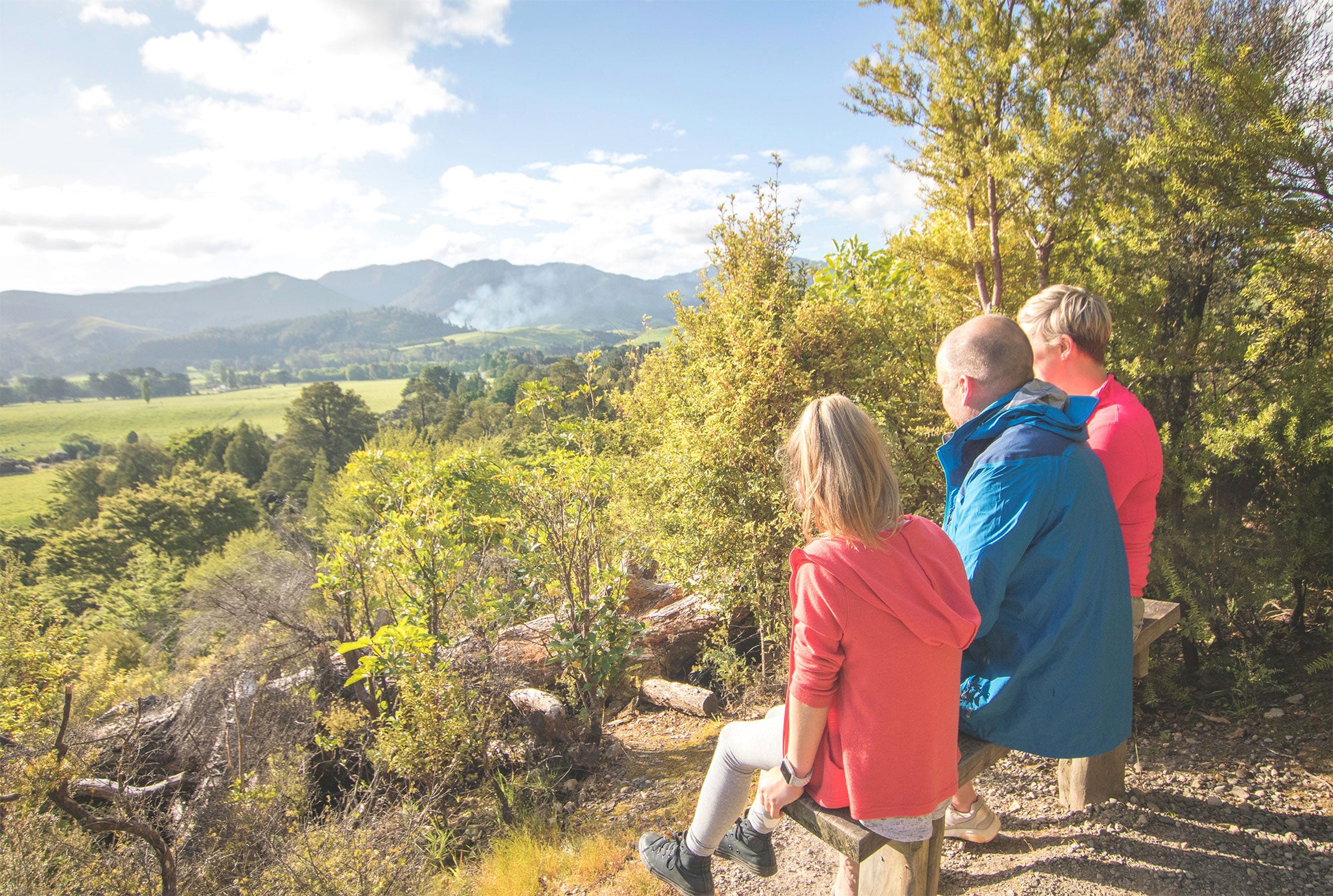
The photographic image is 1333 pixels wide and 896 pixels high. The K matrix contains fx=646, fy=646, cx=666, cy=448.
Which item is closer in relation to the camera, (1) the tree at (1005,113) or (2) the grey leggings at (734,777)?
(2) the grey leggings at (734,777)

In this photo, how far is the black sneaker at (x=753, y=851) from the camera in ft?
7.34

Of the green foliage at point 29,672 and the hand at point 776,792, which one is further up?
the hand at point 776,792

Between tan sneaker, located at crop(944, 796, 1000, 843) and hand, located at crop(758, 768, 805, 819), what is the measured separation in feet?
4.47

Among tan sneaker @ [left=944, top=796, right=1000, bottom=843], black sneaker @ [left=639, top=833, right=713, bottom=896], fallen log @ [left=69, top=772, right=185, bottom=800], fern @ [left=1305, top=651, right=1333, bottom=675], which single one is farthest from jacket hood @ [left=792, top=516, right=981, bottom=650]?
fallen log @ [left=69, top=772, right=185, bottom=800]

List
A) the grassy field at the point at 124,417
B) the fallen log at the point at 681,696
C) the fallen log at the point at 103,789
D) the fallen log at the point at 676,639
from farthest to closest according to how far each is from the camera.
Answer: the grassy field at the point at 124,417, the fallen log at the point at 676,639, the fallen log at the point at 681,696, the fallen log at the point at 103,789

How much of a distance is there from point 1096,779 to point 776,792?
206 centimetres

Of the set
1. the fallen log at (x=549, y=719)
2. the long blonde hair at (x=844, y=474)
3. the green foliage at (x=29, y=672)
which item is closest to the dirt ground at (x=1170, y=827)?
the fallen log at (x=549, y=719)

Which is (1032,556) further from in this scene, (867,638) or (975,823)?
(975,823)

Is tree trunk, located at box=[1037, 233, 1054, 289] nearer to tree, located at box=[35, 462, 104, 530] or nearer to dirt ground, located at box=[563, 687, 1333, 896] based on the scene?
dirt ground, located at box=[563, 687, 1333, 896]

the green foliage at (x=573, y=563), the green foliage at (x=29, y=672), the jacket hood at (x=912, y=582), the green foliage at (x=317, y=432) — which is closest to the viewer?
the jacket hood at (x=912, y=582)

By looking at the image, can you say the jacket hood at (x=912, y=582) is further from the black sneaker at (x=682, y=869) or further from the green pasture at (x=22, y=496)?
the green pasture at (x=22, y=496)

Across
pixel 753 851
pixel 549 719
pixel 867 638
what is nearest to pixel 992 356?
pixel 867 638

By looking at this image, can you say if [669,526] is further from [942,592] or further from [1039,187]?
[942,592]

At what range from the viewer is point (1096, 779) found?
307cm
